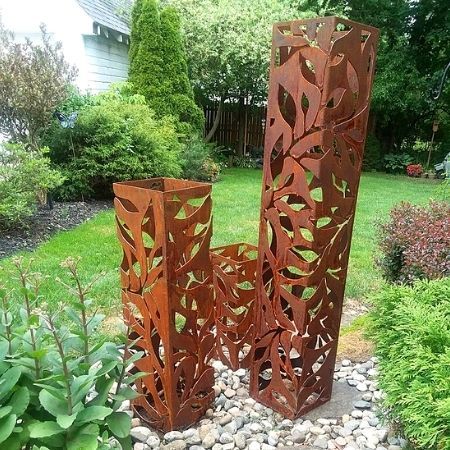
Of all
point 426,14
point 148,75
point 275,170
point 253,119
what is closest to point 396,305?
point 275,170

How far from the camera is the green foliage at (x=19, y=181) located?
15.7 ft

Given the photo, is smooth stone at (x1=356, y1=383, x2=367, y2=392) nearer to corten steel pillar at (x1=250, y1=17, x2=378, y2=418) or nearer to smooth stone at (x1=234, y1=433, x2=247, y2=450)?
corten steel pillar at (x1=250, y1=17, x2=378, y2=418)

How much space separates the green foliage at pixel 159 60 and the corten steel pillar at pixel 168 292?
7.08 meters

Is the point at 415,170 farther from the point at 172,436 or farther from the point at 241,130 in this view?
the point at 172,436

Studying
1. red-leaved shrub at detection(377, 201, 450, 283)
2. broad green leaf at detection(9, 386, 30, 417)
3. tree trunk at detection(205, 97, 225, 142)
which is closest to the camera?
broad green leaf at detection(9, 386, 30, 417)

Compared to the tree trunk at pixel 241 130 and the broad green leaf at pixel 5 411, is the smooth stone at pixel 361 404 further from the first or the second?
the tree trunk at pixel 241 130

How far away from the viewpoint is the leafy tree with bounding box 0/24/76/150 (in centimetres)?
537

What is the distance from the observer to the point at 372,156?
11859 millimetres

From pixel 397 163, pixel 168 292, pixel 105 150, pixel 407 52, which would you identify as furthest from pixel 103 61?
pixel 168 292

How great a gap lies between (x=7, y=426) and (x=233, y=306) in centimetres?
144

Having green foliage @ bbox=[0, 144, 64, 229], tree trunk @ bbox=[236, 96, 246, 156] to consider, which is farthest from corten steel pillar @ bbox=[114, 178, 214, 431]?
tree trunk @ bbox=[236, 96, 246, 156]

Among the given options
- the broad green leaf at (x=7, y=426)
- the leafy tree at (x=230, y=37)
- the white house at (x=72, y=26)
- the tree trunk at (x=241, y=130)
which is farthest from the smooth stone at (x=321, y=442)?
the tree trunk at (x=241, y=130)

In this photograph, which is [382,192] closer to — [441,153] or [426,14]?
[441,153]

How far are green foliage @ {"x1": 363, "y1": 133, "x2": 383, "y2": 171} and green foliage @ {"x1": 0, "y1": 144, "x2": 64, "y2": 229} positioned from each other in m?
8.55
